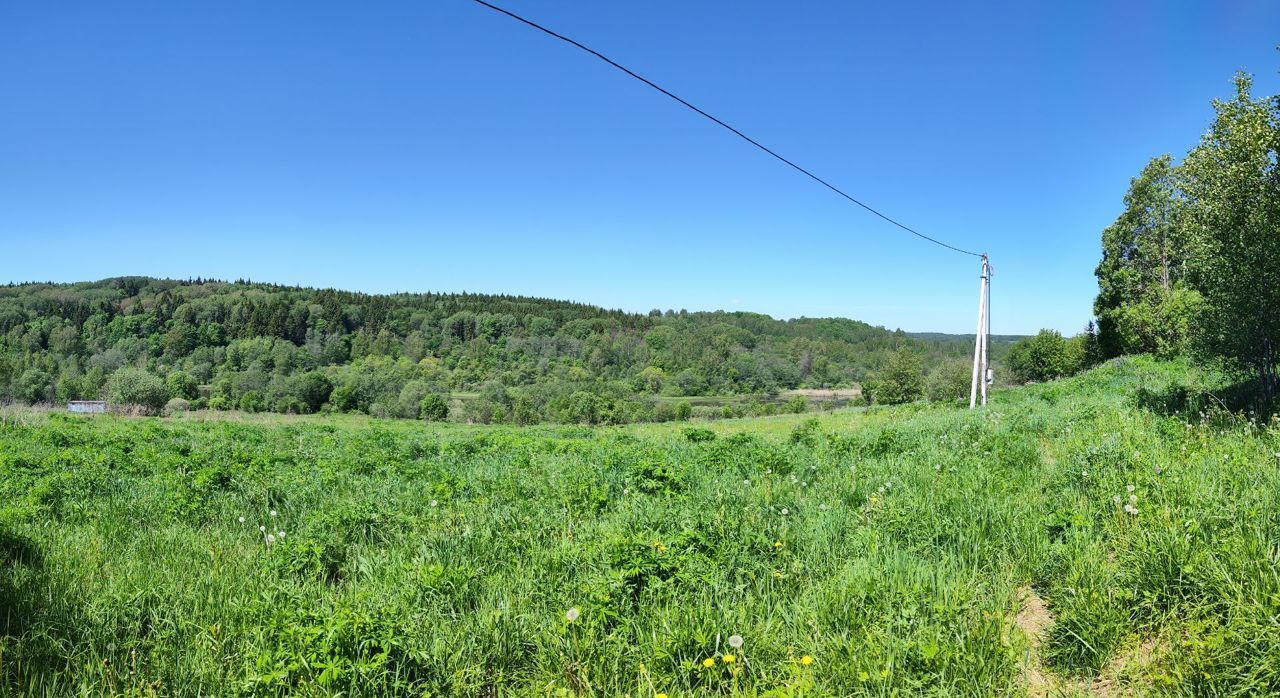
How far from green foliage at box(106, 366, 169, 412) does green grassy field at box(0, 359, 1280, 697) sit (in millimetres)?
72228

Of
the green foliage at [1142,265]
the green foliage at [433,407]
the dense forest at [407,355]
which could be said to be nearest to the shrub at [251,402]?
the dense forest at [407,355]

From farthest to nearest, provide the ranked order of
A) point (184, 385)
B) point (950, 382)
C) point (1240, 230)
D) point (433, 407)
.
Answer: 1. point (950, 382)
2. point (184, 385)
3. point (433, 407)
4. point (1240, 230)

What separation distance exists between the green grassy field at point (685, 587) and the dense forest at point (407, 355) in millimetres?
73817

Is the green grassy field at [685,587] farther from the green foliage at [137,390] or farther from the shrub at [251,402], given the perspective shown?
the shrub at [251,402]

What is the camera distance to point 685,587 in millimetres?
3660

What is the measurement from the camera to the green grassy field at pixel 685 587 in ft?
9.64

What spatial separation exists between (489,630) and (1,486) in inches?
313

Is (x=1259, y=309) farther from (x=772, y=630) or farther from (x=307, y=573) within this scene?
(x=307, y=573)

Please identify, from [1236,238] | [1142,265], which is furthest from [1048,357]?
[1236,238]

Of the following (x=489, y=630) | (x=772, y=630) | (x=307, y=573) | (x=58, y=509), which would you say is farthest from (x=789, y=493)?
(x=58, y=509)

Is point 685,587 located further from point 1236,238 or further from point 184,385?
point 184,385

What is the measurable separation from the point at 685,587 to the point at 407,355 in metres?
146

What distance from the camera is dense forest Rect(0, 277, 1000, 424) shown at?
84.9 m

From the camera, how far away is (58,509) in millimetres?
6430
